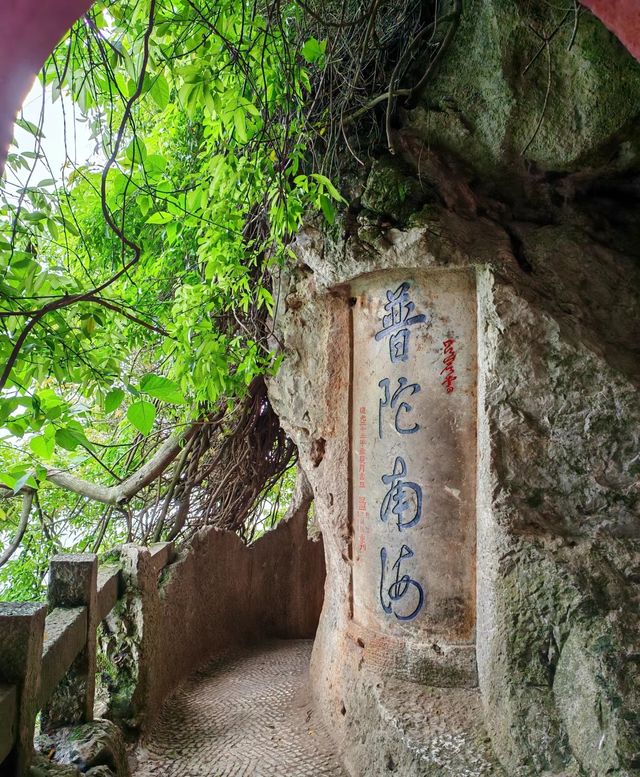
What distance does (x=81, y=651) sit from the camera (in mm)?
3107

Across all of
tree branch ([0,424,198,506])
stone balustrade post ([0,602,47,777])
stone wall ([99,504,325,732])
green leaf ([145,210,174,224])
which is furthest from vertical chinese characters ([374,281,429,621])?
tree branch ([0,424,198,506])

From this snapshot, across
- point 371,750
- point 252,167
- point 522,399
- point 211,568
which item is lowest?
point 371,750

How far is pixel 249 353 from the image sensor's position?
4.29 meters

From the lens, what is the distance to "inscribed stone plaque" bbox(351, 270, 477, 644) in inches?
139

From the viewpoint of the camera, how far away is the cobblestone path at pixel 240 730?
3699 mm

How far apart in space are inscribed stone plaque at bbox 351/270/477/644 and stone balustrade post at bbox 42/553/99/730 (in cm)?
150

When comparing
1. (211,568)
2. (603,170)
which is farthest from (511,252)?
(211,568)

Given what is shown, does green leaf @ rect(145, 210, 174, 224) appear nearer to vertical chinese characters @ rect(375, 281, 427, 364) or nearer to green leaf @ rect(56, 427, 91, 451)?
vertical chinese characters @ rect(375, 281, 427, 364)

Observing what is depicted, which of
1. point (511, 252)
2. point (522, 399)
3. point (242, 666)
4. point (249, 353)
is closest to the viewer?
point (522, 399)

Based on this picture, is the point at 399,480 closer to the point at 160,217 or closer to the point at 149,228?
the point at 160,217

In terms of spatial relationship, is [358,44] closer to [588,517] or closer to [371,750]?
[588,517]

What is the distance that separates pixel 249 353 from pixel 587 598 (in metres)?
2.45

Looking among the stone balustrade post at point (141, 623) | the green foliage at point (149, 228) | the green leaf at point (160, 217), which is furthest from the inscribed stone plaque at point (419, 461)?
the stone balustrade post at point (141, 623)

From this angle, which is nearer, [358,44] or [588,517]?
[588,517]
